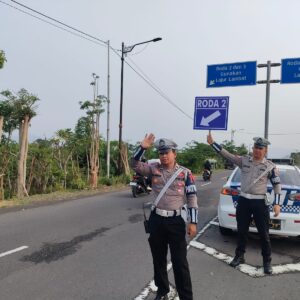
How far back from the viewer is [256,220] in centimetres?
571

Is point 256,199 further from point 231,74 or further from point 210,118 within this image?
point 231,74

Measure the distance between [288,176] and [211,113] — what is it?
229 centimetres

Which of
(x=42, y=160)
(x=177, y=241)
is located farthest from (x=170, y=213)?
(x=42, y=160)

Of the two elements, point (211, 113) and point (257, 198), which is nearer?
point (257, 198)

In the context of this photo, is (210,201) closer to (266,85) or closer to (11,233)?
(266,85)

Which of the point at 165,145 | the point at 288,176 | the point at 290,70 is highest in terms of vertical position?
the point at 290,70

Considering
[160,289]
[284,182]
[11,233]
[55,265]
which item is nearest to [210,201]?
→ [284,182]

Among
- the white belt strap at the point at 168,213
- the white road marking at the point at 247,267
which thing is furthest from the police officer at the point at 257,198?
the white belt strap at the point at 168,213

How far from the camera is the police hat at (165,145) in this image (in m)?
4.09

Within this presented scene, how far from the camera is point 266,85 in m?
12.2

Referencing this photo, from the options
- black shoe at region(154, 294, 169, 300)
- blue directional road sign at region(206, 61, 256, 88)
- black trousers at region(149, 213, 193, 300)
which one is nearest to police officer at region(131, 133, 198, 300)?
black trousers at region(149, 213, 193, 300)

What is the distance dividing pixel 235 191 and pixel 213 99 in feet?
9.19

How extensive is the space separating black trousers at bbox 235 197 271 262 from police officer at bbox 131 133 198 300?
1.83 meters

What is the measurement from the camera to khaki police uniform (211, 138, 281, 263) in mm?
5680
